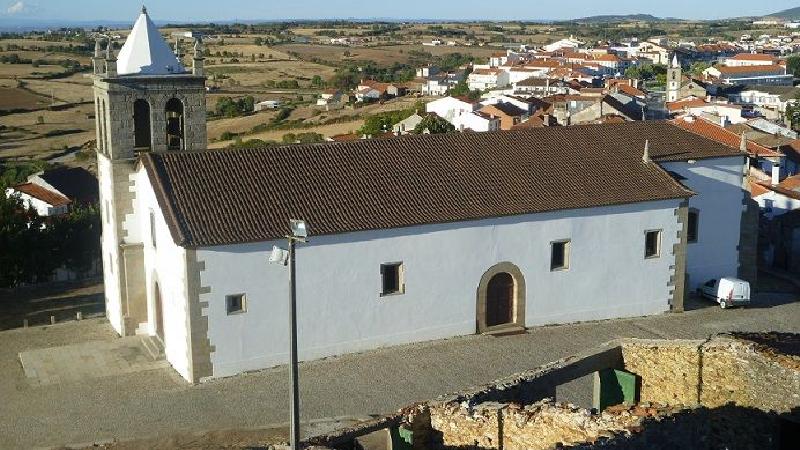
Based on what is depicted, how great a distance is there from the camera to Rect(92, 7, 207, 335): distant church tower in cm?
2416

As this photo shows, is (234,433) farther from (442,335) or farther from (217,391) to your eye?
(442,335)

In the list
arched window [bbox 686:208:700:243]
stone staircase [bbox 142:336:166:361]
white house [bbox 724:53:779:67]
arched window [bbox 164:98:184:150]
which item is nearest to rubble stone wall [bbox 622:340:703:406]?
stone staircase [bbox 142:336:166:361]

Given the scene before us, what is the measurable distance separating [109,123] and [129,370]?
636cm

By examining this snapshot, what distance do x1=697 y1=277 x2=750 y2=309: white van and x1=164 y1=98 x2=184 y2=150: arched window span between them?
15.9 m

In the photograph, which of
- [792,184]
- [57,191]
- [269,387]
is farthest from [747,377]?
[57,191]

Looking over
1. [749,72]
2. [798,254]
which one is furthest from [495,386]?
[749,72]

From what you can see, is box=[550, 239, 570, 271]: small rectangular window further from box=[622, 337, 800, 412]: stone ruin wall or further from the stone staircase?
the stone staircase

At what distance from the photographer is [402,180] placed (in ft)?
80.6

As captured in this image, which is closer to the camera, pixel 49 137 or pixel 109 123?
pixel 109 123

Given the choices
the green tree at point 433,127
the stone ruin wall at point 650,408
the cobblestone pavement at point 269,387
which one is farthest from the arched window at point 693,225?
the green tree at point 433,127

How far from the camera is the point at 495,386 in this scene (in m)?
15.8

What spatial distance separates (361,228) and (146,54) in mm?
7438

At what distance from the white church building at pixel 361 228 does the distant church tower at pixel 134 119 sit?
0.14ft

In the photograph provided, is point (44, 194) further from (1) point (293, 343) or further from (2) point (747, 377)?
(2) point (747, 377)
